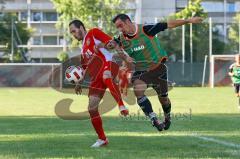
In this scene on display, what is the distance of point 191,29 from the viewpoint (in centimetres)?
6069

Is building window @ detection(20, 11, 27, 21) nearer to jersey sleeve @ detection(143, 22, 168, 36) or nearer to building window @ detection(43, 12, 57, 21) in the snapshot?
building window @ detection(43, 12, 57, 21)

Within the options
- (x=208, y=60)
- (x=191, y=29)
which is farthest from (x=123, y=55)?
(x=191, y=29)

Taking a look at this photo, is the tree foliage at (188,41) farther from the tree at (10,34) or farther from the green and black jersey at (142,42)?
the green and black jersey at (142,42)

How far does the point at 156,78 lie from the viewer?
448 inches

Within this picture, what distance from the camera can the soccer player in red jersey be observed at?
387 inches

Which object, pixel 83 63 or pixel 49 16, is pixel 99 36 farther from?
pixel 49 16

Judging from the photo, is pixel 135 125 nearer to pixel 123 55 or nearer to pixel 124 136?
pixel 124 136

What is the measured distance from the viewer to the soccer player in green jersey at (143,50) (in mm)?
10438

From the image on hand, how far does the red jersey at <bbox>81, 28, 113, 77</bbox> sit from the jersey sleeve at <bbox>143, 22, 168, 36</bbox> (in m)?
0.96

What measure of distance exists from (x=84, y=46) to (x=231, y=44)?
62595mm

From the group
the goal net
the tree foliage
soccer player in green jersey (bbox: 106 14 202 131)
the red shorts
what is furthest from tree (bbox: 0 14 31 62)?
the red shorts

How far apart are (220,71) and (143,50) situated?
1684 inches

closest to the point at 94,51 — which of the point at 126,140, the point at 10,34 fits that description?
the point at 126,140

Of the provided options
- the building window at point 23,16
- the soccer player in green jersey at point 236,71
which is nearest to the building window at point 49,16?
the building window at point 23,16
